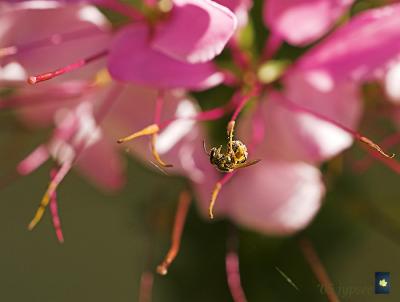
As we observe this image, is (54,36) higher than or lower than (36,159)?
higher

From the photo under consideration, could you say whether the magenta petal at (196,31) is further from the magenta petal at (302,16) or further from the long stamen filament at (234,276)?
the long stamen filament at (234,276)

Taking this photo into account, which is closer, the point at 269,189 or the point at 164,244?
the point at 269,189

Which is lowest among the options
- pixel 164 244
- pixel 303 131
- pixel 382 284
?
pixel 164 244

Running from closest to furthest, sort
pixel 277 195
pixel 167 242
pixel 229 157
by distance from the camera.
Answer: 1. pixel 229 157
2. pixel 277 195
3. pixel 167 242

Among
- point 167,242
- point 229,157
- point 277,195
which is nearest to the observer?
point 229,157

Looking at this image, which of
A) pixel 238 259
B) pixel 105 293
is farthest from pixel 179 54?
pixel 105 293

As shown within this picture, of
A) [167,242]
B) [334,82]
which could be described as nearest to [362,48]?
[334,82]

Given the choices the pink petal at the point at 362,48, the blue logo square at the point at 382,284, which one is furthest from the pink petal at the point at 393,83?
the blue logo square at the point at 382,284

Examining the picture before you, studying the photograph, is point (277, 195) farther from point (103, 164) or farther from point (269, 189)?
point (103, 164)
